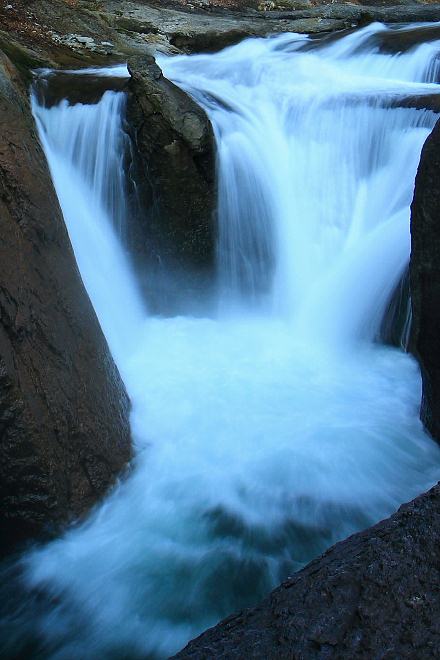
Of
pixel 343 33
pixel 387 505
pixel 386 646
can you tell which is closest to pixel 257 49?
pixel 343 33

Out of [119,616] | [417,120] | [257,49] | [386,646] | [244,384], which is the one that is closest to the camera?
[386,646]

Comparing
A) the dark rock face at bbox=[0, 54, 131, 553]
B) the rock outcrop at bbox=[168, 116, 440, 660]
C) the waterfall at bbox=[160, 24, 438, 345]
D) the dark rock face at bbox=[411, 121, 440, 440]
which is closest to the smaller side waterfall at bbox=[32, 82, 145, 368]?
the waterfall at bbox=[160, 24, 438, 345]

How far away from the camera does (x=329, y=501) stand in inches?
142

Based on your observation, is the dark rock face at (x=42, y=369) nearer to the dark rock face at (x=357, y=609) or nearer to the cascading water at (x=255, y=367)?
the cascading water at (x=255, y=367)

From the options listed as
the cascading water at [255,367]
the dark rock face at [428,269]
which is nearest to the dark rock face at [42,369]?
the cascading water at [255,367]

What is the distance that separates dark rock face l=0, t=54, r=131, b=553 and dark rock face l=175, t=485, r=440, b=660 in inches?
63.5

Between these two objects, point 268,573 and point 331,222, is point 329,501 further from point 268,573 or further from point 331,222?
point 331,222

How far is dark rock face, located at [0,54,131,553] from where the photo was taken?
9.86ft

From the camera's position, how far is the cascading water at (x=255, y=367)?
3.15 metres

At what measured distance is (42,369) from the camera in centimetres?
318

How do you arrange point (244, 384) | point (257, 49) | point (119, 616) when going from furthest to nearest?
point (257, 49), point (244, 384), point (119, 616)

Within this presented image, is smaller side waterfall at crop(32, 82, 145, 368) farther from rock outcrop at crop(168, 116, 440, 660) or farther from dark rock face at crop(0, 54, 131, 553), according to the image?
rock outcrop at crop(168, 116, 440, 660)

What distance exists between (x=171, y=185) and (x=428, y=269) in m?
3.26

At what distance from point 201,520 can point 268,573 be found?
0.56 m
